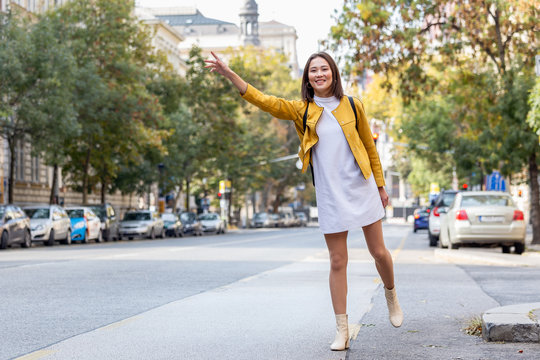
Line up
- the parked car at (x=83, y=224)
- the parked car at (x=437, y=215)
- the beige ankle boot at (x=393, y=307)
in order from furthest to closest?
the parked car at (x=83, y=224) → the parked car at (x=437, y=215) → the beige ankle boot at (x=393, y=307)

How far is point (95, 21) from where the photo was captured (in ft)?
141

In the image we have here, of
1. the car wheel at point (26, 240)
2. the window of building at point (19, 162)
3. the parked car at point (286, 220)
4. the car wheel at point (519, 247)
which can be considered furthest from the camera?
the parked car at point (286, 220)

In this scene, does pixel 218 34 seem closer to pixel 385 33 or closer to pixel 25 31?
pixel 25 31

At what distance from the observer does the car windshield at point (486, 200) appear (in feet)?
81.1

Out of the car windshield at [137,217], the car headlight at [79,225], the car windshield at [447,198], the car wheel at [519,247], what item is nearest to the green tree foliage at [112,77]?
the car headlight at [79,225]

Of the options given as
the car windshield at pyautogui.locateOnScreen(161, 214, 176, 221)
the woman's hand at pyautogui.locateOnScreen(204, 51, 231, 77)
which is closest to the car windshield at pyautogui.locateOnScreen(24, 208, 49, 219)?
the car windshield at pyautogui.locateOnScreen(161, 214, 176, 221)

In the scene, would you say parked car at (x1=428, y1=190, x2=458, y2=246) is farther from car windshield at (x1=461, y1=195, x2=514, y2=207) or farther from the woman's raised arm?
the woman's raised arm

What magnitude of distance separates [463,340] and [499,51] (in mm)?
19702

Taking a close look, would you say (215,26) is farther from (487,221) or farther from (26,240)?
(487,221)

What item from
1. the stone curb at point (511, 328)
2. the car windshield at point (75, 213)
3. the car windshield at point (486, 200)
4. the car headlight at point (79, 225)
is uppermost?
the car windshield at point (486, 200)

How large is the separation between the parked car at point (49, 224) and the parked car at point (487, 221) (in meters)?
15.4

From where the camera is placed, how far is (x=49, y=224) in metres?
35.5

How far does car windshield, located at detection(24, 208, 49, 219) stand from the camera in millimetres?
35656

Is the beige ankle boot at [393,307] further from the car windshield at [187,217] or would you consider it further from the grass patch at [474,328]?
the car windshield at [187,217]
